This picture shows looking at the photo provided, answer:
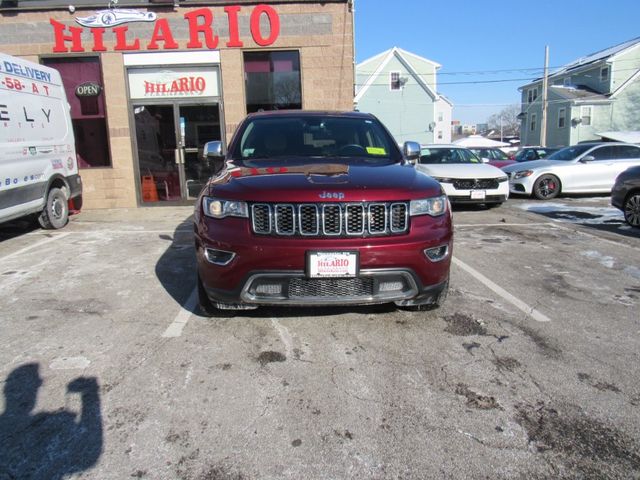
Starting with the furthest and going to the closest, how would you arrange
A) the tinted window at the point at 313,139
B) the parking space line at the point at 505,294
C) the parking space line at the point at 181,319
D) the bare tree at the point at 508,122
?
the bare tree at the point at 508,122 → the tinted window at the point at 313,139 → the parking space line at the point at 505,294 → the parking space line at the point at 181,319

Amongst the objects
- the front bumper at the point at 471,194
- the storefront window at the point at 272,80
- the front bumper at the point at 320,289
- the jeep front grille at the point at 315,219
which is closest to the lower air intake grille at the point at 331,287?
the front bumper at the point at 320,289

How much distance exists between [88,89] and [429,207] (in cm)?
988

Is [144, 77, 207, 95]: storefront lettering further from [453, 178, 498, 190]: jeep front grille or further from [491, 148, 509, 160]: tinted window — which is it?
[491, 148, 509, 160]: tinted window

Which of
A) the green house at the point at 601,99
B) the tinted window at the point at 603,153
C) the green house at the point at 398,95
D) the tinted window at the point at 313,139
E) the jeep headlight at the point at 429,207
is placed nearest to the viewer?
the jeep headlight at the point at 429,207

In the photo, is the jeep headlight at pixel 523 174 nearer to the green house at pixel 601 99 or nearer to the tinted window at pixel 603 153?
the tinted window at pixel 603 153

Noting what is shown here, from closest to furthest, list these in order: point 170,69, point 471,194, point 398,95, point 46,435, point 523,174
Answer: point 46,435 < point 471,194 < point 170,69 < point 523,174 < point 398,95

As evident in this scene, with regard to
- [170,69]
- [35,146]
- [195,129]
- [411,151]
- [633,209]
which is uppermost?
[170,69]

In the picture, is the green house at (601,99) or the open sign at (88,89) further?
the green house at (601,99)

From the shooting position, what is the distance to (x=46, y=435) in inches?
93.1

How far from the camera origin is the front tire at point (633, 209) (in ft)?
25.8

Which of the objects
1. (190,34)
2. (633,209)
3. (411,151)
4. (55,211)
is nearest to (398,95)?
(190,34)

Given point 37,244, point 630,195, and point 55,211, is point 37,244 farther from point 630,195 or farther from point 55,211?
point 630,195

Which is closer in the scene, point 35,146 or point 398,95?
point 35,146

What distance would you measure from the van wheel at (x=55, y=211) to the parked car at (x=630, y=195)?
9827mm
